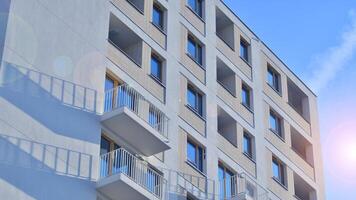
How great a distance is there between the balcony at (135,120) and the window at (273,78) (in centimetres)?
1232

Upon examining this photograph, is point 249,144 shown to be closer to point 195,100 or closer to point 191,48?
point 195,100

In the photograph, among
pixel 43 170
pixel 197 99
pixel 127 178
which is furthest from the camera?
pixel 197 99

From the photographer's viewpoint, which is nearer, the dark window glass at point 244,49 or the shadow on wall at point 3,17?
the shadow on wall at point 3,17

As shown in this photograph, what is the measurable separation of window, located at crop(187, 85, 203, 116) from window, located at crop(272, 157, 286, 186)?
6158 millimetres

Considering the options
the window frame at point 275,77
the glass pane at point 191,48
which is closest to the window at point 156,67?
the glass pane at point 191,48

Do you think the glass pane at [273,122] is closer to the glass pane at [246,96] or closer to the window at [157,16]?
the glass pane at [246,96]

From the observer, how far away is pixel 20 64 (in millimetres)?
27953

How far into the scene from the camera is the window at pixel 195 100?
3681 cm

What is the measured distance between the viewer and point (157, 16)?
3669 centimetres

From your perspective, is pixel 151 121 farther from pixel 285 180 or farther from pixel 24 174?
pixel 285 180

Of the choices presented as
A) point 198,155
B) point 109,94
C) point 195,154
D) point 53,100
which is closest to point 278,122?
point 198,155

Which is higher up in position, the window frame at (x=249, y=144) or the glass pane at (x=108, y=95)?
the window frame at (x=249, y=144)

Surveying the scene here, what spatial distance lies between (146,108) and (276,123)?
12.4 m

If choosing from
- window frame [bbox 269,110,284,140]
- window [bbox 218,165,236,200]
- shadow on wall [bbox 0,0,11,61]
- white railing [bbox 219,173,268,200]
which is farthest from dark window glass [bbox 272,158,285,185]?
shadow on wall [bbox 0,0,11,61]
